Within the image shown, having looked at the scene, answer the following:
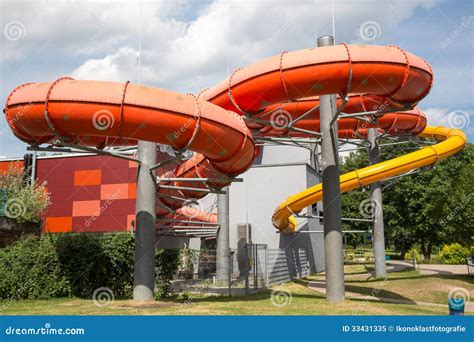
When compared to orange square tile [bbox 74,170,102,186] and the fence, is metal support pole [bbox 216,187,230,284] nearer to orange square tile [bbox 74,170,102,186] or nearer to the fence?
the fence

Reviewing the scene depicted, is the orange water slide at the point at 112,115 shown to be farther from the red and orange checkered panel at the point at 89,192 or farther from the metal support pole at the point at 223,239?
the red and orange checkered panel at the point at 89,192

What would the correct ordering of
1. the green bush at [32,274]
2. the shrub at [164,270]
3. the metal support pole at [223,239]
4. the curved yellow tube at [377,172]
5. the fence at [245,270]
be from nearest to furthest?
the green bush at [32,274]
the shrub at [164,270]
the fence at [245,270]
the curved yellow tube at [377,172]
the metal support pole at [223,239]

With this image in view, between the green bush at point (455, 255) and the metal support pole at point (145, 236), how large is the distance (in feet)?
105

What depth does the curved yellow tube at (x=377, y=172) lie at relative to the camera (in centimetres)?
2104

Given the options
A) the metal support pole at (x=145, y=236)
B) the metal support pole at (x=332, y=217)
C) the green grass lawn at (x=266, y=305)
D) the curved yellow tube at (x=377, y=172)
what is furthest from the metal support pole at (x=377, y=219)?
the metal support pole at (x=145, y=236)

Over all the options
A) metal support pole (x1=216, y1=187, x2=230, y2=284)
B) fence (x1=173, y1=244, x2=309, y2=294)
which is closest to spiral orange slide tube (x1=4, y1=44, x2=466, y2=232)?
fence (x1=173, y1=244, x2=309, y2=294)

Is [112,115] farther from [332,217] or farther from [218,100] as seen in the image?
[332,217]

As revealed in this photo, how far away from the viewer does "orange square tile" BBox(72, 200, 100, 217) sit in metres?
27.2

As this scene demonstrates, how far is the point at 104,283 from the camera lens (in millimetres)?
16250

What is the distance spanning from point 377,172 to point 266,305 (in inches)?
409

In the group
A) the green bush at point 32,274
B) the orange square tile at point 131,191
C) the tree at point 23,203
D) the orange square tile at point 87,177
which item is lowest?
the green bush at point 32,274

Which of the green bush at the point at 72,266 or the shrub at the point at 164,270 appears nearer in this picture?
the green bush at the point at 72,266

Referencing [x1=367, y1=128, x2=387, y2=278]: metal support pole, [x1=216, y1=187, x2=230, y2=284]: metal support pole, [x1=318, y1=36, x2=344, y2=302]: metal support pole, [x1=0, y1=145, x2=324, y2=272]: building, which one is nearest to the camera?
[x1=318, y1=36, x2=344, y2=302]: metal support pole

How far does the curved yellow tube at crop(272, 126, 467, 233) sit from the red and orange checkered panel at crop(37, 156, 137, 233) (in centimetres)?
A: 918
